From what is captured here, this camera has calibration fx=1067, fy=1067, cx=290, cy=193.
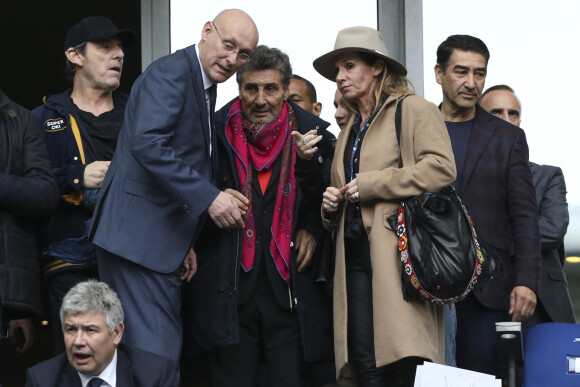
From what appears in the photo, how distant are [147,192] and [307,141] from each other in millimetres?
659

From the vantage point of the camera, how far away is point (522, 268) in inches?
171

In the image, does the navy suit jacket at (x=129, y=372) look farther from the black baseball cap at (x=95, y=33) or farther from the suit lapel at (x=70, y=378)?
the black baseball cap at (x=95, y=33)

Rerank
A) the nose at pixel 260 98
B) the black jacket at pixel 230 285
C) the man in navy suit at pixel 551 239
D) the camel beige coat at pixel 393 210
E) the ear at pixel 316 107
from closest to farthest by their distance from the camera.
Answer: the camel beige coat at pixel 393 210 < the black jacket at pixel 230 285 < the nose at pixel 260 98 < the man in navy suit at pixel 551 239 < the ear at pixel 316 107

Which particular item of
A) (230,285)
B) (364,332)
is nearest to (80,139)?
(230,285)

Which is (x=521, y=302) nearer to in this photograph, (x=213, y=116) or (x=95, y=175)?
(x=213, y=116)

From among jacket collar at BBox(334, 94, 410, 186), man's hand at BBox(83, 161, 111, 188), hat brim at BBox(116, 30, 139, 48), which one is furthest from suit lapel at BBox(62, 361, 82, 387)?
hat brim at BBox(116, 30, 139, 48)

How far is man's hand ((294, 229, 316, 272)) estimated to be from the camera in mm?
4426

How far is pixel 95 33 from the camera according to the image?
4.60 meters

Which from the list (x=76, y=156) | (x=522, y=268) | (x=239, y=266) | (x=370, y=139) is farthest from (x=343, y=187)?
(x=76, y=156)

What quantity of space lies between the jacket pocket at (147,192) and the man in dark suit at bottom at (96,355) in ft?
1.19

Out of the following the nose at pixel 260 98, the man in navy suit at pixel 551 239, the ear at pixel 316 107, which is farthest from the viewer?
the ear at pixel 316 107

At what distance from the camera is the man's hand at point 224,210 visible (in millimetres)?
3842

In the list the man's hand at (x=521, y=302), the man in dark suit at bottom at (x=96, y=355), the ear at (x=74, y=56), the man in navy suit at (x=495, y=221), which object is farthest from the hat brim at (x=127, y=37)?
the man's hand at (x=521, y=302)

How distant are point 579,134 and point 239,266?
2628 millimetres
